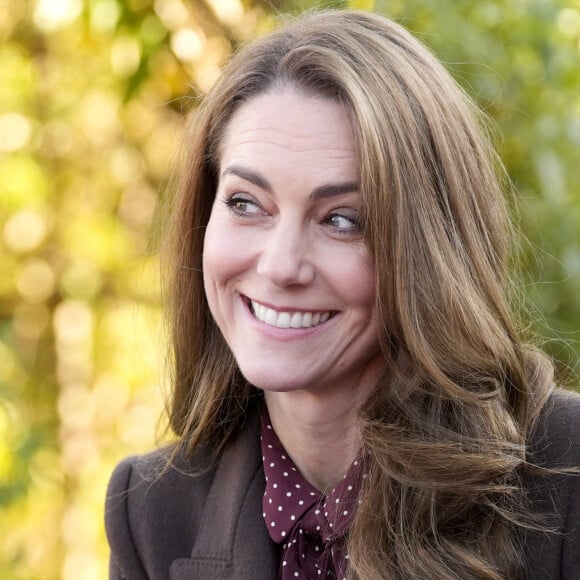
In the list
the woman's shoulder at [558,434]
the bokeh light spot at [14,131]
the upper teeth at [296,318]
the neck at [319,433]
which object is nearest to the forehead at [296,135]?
the upper teeth at [296,318]

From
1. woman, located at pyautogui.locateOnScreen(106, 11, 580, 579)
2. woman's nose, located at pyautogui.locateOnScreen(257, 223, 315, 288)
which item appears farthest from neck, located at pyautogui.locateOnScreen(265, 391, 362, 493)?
woman's nose, located at pyautogui.locateOnScreen(257, 223, 315, 288)

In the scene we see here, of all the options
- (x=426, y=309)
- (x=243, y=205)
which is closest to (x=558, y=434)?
(x=426, y=309)

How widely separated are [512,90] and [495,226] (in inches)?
25.4

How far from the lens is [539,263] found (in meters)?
2.78

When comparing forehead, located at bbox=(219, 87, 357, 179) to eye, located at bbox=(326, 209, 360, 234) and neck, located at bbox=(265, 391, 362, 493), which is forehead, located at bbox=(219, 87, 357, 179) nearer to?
eye, located at bbox=(326, 209, 360, 234)

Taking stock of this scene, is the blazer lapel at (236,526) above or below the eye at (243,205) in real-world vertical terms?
below

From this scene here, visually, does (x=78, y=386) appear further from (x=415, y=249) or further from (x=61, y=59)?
(x=415, y=249)

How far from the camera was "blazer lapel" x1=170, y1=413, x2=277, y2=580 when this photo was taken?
2.41 metres

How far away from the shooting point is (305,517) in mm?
2375

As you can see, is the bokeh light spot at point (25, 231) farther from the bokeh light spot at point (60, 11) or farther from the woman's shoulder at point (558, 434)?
the woman's shoulder at point (558, 434)

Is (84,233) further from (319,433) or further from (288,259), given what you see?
(288,259)

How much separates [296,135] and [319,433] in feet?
2.04

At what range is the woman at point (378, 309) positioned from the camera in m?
2.09

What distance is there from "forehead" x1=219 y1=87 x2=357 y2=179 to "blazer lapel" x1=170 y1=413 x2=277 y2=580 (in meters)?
0.67
